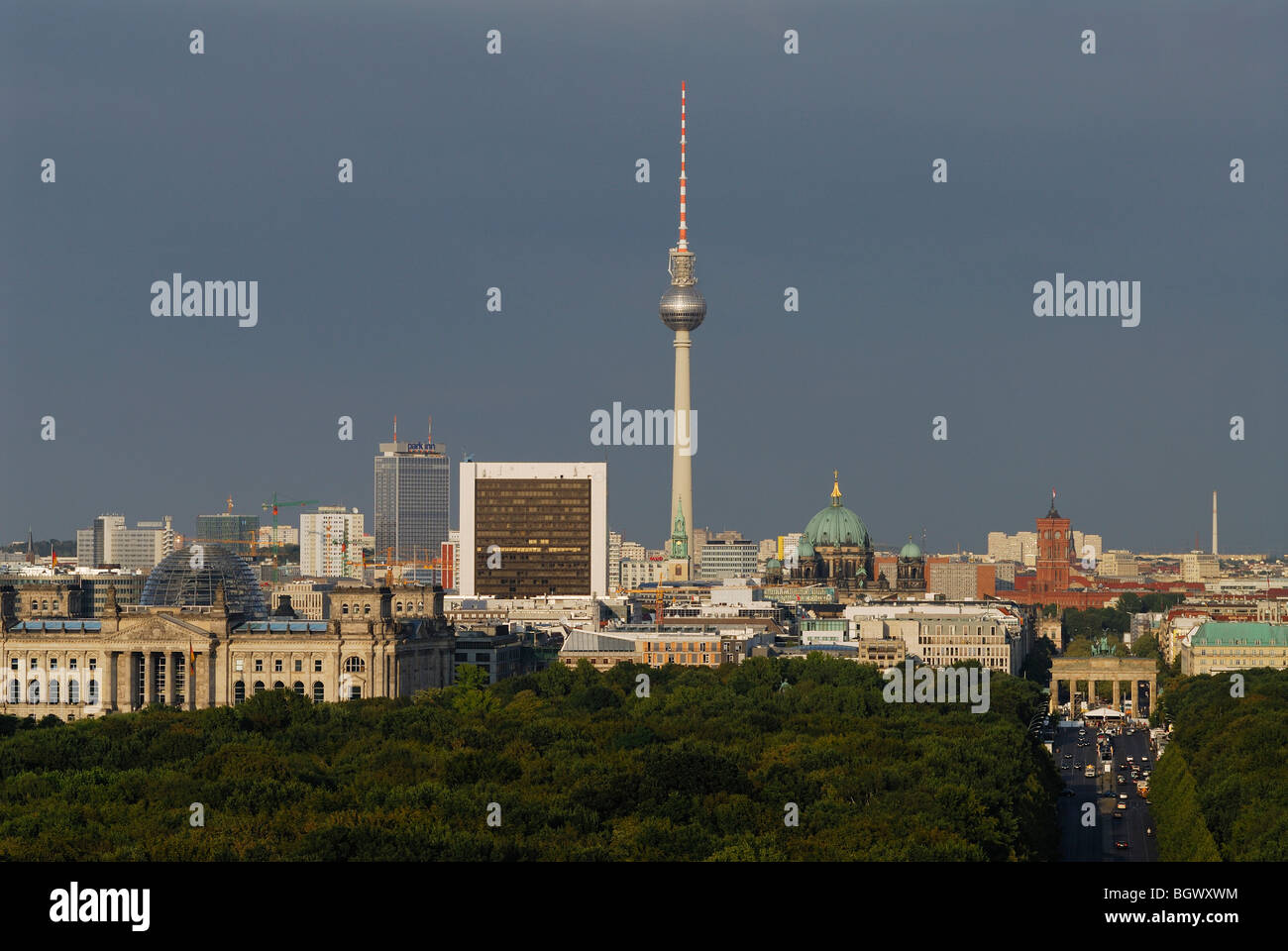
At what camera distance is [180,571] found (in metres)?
170

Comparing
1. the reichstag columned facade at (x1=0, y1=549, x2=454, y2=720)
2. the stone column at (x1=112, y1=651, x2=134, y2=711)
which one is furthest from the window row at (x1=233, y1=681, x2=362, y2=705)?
the stone column at (x1=112, y1=651, x2=134, y2=711)

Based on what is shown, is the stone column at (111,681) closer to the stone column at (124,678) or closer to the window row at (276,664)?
the stone column at (124,678)

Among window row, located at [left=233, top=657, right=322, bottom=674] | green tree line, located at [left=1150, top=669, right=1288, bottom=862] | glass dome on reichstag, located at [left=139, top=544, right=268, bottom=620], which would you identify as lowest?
green tree line, located at [left=1150, top=669, right=1288, bottom=862]

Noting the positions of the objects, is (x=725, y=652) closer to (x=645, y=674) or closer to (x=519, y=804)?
(x=645, y=674)

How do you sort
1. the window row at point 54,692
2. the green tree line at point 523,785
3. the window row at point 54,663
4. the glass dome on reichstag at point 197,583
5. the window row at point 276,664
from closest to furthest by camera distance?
the green tree line at point 523,785 → the window row at point 54,692 → the window row at point 276,664 → the window row at point 54,663 → the glass dome on reichstag at point 197,583

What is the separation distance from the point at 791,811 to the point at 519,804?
8490 mm

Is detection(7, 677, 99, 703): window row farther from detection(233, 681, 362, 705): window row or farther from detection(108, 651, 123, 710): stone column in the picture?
detection(233, 681, 362, 705): window row

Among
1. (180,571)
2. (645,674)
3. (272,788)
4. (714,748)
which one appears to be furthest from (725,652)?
(272,788)

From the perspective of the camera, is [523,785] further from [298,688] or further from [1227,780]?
[298,688]

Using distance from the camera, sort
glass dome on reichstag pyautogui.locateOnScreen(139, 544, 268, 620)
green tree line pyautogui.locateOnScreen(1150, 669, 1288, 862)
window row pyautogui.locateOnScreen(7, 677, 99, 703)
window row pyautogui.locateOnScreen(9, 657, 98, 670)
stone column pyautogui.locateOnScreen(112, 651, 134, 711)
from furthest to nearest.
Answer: glass dome on reichstag pyautogui.locateOnScreen(139, 544, 268, 620)
window row pyautogui.locateOnScreen(9, 657, 98, 670)
stone column pyautogui.locateOnScreen(112, 651, 134, 711)
window row pyautogui.locateOnScreen(7, 677, 99, 703)
green tree line pyautogui.locateOnScreen(1150, 669, 1288, 862)

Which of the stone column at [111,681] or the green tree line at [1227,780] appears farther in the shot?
the stone column at [111,681]

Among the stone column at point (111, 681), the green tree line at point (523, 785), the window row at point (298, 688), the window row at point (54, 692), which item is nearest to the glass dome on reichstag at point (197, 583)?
the window row at point (298, 688)

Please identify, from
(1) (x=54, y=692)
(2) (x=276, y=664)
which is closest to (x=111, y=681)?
(1) (x=54, y=692)
